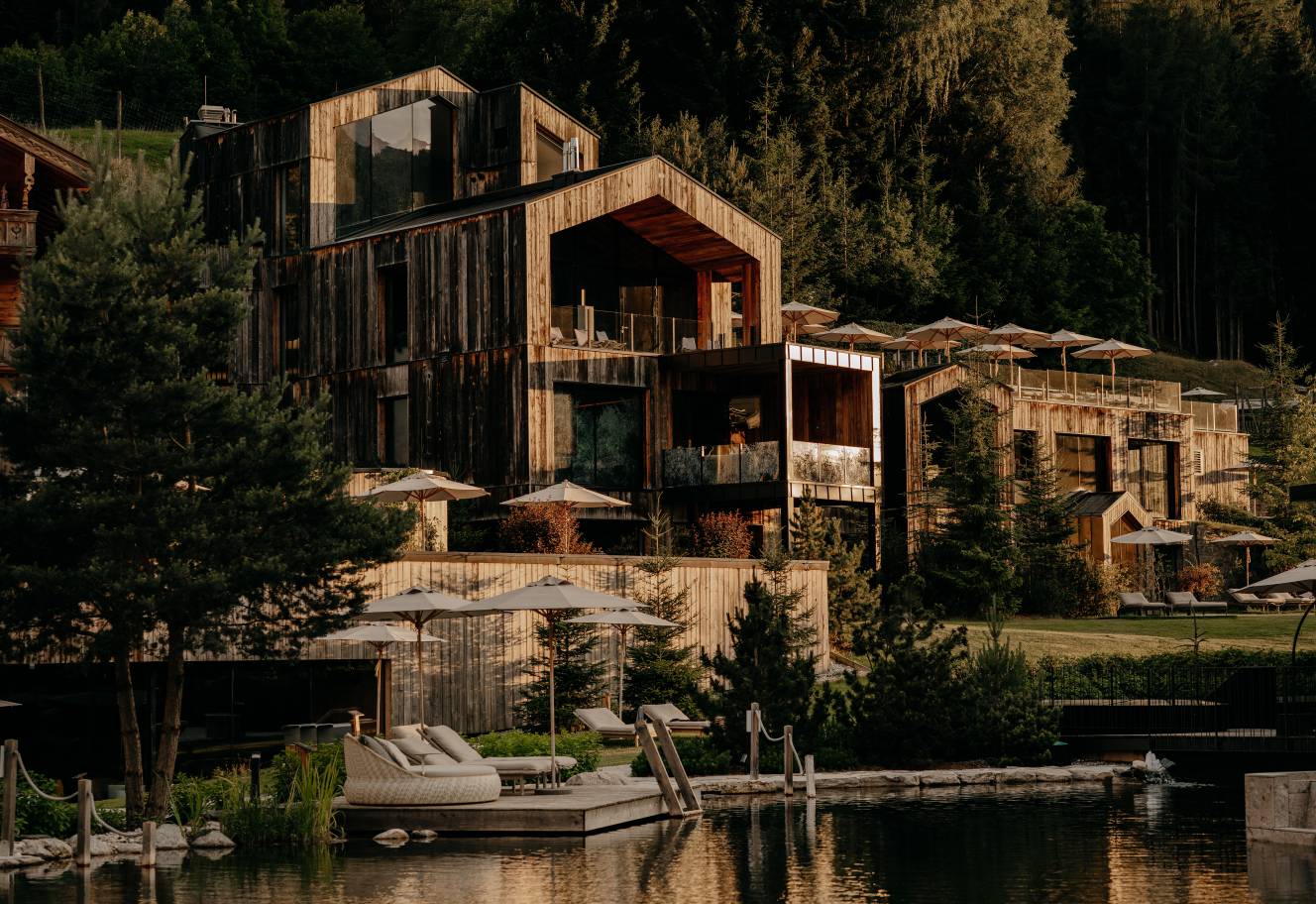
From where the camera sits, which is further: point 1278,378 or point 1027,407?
point 1278,378

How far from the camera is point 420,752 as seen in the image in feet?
65.4

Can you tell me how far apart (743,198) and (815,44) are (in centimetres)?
1134

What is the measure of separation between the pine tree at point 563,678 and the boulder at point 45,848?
1067cm

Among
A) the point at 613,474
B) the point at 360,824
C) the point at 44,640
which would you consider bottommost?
the point at 360,824

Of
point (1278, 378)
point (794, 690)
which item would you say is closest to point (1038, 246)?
point (1278, 378)

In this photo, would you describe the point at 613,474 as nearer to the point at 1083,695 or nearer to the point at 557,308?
the point at 557,308

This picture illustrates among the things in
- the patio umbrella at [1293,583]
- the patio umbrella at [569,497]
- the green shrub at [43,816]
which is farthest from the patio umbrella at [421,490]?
the patio umbrella at [1293,583]

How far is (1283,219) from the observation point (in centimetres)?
8675

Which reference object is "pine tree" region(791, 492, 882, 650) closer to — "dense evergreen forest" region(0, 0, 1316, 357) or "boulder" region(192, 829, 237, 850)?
"boulder" region(192, 829, 237, 850)

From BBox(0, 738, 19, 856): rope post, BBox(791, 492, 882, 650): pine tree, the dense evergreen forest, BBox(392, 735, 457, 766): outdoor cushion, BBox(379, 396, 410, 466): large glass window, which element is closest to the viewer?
BBox(0, 738, 19, 856): rope post

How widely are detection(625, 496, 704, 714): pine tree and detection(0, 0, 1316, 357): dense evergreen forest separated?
32.1m

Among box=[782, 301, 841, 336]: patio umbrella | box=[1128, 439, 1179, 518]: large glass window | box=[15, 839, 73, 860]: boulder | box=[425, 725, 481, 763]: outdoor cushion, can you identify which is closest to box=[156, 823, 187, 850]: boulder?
box=[15, 839, 73, 860]: boulder

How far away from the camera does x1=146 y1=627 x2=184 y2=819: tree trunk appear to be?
19578mm

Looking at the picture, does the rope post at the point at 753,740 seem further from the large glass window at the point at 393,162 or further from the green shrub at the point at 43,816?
the large glass window at the point at 393,162
